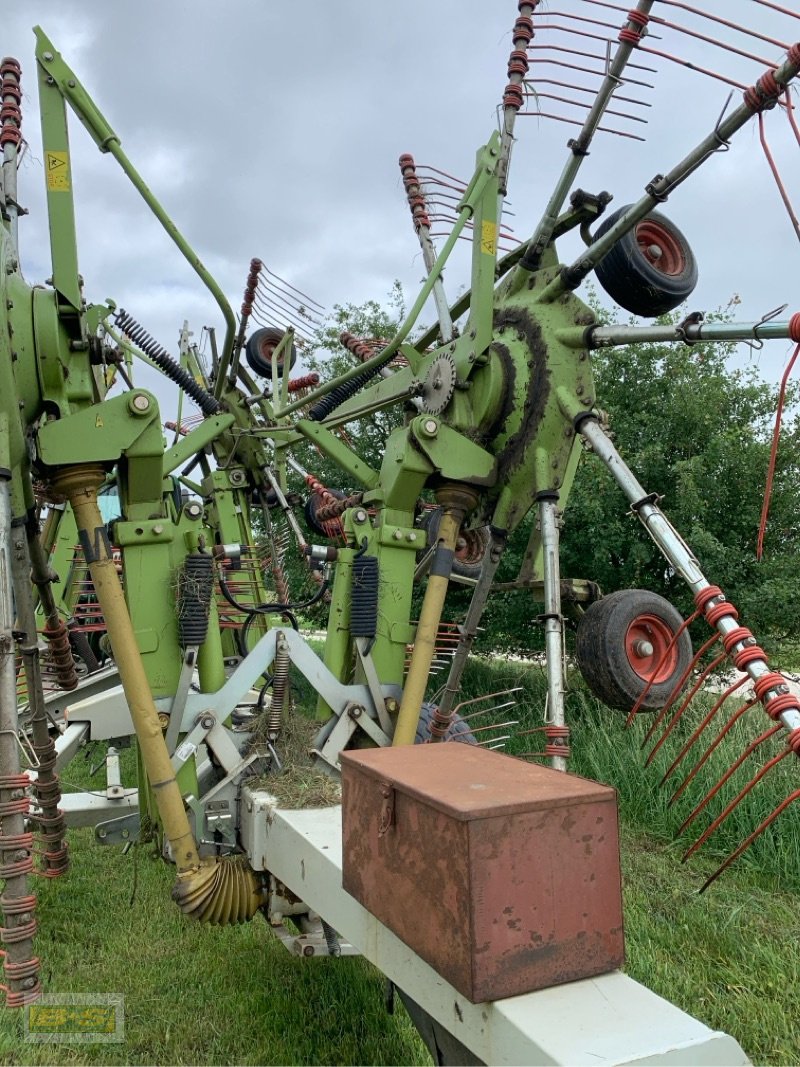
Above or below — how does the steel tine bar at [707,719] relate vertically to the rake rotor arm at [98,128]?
below

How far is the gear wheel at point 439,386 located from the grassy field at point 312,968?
2.81 m

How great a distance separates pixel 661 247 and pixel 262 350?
18.6 ft

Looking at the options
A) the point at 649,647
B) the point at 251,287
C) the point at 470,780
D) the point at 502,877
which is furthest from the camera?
the point at 251,287

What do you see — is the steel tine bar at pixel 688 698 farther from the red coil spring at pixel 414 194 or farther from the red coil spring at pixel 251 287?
the red coil spring at pixel 251 287

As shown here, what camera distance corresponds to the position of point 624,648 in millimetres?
4227

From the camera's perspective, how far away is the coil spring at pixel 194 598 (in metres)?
3.78

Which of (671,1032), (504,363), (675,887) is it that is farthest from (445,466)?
(671,1032)

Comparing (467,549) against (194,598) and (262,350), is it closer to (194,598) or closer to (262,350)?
(262,350)

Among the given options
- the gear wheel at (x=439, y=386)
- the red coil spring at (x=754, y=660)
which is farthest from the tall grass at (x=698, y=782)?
the gear wheel at (x=439, y=386)

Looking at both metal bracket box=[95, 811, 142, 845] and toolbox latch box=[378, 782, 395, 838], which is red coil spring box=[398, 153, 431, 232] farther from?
toolbox latch box=[378, 782, 395, 838]

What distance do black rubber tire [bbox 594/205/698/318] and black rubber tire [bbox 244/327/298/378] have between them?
210 inches

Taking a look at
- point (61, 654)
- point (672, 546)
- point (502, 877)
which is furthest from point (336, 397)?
point (502, 877)

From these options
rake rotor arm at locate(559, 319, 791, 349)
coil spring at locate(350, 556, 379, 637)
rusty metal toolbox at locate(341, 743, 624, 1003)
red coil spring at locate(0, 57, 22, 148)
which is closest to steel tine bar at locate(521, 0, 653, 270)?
rake rotor arm at locate(559, 319, 791, 349)

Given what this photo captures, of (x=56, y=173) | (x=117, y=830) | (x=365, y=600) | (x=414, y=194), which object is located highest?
(x=414, y=194)
